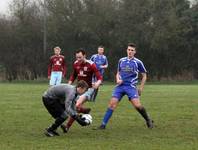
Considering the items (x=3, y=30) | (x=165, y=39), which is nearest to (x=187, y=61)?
(x=165, y=39)

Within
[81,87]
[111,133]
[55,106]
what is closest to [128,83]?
[111,133]

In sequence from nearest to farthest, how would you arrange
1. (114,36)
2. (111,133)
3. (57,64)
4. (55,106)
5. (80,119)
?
(80,119) → (55,106) → (111,133) → (57,64) → (114,36)

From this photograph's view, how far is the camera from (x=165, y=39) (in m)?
57.8

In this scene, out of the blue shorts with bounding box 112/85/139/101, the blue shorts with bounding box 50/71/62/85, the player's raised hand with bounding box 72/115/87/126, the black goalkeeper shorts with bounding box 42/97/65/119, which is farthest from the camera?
the blue shorts with bounding box 50/71/62/85

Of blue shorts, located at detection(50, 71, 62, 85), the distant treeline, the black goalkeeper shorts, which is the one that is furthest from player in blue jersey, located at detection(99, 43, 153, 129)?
the distant treeline

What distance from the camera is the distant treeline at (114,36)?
58219 millimetres

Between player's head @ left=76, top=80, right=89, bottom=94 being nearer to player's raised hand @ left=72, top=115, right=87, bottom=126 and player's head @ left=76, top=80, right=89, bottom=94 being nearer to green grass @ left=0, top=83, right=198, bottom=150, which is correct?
player's raised hand @ left=72, top=115, right=87, bottom=126

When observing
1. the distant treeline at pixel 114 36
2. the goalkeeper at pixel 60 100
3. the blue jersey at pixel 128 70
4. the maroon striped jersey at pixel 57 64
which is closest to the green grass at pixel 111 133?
the goalkeeper at pixel 60 100

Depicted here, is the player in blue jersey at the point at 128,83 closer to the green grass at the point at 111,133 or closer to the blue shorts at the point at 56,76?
the green grass at the point at 111,133

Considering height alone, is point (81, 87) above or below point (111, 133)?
above

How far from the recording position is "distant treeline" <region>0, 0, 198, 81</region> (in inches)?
2292

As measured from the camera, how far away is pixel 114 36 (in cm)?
5844

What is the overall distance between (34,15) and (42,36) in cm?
400

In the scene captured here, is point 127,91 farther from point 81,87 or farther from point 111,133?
point 81,87
